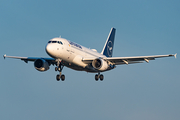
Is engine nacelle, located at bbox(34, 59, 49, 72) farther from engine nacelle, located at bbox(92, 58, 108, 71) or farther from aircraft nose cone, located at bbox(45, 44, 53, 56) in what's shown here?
engine nacelle, located at bbox(92, 58, 108, 71)

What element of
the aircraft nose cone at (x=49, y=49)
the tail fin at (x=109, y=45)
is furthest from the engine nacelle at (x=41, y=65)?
the tail fin at (x=109, y=45)

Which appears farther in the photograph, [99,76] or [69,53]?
[99,76]

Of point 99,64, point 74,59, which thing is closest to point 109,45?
point 99,64

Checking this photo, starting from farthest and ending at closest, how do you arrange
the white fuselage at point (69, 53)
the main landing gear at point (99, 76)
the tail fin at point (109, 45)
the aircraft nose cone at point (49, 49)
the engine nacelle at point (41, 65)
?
the tail fin at point (109, 45) → the main landing gear at point (99, 76) → the engine nacelle at point (41, 65) → the white fuselage at point (69, 53) → the aircraft nose cone at point (49, 49)

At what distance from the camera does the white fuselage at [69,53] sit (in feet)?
145

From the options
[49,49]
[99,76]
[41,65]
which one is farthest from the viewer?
[99,76]

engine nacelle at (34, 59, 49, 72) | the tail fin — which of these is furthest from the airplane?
the tail fin

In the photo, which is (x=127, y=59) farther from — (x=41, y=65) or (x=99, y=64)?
(x=41, y=65)

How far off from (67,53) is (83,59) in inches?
151

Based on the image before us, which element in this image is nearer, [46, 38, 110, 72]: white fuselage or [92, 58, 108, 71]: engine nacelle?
[46, 38, 110, 72]: white fuselage

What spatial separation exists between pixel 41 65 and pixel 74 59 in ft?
20.8

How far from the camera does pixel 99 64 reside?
161 feet

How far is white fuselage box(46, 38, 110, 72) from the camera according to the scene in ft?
145

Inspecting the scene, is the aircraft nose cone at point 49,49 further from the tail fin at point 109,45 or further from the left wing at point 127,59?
the tail fin at point 109,45
